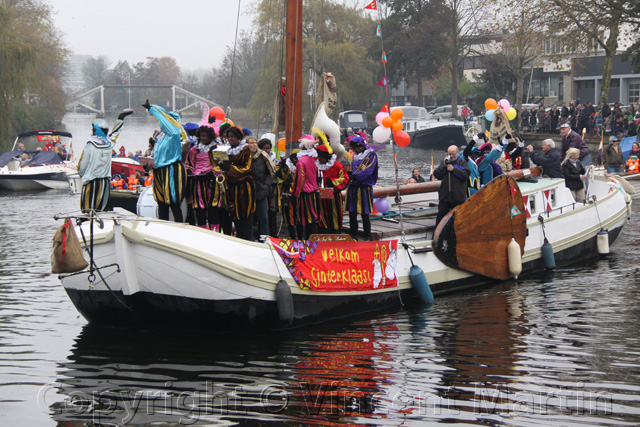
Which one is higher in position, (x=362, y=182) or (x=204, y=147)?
(x=204, y=147)

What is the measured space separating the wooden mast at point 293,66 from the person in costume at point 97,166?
2624mm

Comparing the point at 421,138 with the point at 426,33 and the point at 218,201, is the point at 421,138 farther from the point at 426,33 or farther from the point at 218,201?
the point at 218,201

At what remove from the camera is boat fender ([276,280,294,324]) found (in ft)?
30.6

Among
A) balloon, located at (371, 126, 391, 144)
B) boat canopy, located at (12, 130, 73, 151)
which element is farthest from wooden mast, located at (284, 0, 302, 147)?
boat canopy, located at (12, 130, 73, 151)

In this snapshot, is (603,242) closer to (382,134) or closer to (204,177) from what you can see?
(382,134)

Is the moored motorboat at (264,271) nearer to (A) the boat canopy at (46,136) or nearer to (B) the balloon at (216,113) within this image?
(B) the balloon at (216,113)

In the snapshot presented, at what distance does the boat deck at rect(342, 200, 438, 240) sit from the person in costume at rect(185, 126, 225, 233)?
2.29m

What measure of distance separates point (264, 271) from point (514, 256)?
5.02 meters

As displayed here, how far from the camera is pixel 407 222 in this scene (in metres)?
12.7

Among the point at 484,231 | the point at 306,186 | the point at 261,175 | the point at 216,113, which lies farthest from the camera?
the point at 484,231

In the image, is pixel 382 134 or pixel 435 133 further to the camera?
pixel 435 133

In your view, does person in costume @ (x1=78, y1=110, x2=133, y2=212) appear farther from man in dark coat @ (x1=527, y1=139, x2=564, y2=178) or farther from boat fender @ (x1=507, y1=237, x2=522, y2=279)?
man in dark coat @ (x1=527, y1=139, x2=564, y2=178)

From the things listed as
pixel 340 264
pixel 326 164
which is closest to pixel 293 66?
pixel 326 164

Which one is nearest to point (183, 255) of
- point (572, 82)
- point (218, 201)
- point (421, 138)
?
point (218, 201)
